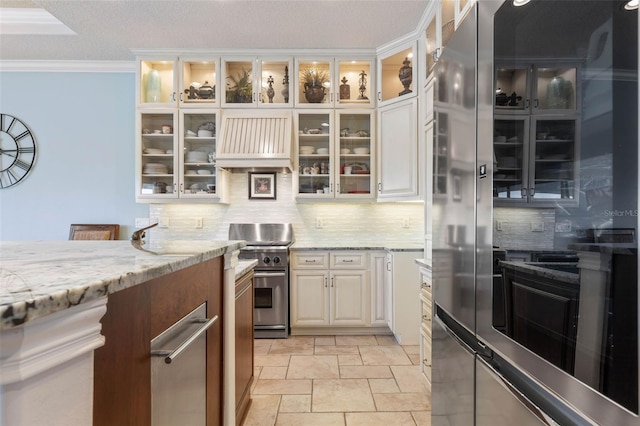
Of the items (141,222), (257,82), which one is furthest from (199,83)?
(141,222)

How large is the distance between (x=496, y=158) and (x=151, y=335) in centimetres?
108

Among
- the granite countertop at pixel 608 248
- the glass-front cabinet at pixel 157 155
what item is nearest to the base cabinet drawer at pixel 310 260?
the glass-front cabinet at pixel 157 155

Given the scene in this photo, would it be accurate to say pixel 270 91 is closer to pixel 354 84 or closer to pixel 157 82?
→ pixel 354 84

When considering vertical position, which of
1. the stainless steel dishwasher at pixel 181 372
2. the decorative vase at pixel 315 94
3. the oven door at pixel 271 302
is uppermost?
the decorative vase at pixel 315 94

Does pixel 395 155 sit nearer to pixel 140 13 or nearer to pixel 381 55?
pixel 381 55

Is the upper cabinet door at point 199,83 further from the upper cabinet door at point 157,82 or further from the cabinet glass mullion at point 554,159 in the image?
the cabinet glass mullion at point 554,159

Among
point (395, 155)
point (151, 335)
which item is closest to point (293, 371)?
point (151, 335)

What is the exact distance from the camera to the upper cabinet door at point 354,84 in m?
3.54

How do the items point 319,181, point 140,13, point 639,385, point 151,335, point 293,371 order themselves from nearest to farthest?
1. point 639,385
2. point 151,335
3. point 293,371
4. point 140,13
5. point 319,181

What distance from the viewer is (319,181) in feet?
11.9

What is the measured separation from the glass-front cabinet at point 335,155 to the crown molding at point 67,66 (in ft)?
7.14

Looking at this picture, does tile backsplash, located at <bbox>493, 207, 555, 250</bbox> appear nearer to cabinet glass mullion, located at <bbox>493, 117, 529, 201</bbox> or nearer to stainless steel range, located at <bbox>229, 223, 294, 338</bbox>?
cabinet glass mullion, located at <bbox>493, 117, 529, 201</bbox>

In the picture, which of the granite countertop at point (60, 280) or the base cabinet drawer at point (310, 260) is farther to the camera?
the base cabinet drawer at point (310, 260)

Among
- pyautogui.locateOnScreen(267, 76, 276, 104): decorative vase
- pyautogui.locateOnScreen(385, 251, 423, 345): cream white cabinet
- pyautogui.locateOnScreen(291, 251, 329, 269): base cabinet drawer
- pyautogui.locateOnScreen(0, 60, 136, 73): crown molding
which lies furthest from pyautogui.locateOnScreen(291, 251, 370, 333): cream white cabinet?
pyautogui.locateOnScreen(0, 60, 136, 73): crown molding
